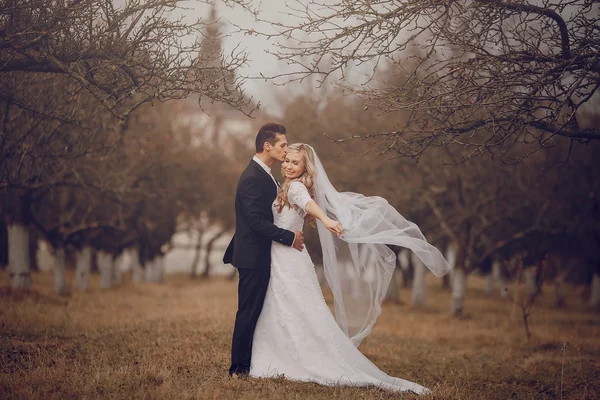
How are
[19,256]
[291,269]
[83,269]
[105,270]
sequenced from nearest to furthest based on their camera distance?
[291,269], [19,256], [83,269], [105,270]

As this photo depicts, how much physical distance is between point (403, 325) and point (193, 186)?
43.6 ft

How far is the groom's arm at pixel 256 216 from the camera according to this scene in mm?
6449

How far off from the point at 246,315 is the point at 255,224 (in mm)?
1013

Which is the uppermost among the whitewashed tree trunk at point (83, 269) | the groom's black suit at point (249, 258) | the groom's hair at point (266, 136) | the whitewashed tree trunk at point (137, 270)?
A: the groom's hair at point (266, 136)

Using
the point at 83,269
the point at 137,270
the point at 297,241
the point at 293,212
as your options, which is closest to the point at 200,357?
the point at 297,241

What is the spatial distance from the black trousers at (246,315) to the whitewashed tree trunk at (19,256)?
1093 cm

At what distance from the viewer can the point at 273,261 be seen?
22.2 feet

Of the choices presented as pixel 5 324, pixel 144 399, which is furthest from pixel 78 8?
pixel 5 324

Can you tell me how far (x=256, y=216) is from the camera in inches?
255

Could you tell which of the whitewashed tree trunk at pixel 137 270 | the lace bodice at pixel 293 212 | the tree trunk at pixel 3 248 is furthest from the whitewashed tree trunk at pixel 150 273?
the lace bodice at pixel 293 212

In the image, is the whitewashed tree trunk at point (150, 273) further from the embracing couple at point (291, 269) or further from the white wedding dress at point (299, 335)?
the white wedding dress at point (299, 335)

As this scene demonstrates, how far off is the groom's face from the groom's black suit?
28 cm

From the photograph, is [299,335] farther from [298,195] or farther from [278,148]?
[278,148]

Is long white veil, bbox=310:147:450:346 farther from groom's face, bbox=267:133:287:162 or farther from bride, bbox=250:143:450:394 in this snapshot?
groom's face, bbox=267:133:287:162
